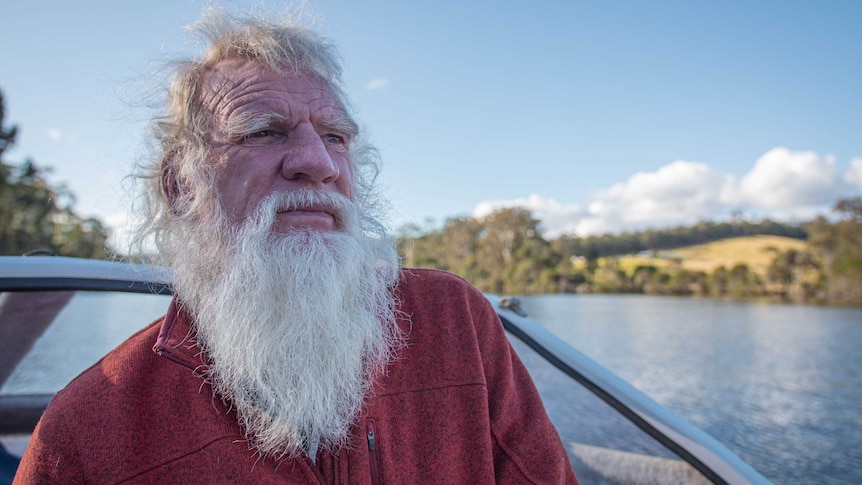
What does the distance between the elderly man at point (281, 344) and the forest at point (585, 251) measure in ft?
50.9

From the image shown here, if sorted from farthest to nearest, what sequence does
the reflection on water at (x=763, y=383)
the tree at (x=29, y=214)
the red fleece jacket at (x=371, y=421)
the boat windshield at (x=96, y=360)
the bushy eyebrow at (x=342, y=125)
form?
1. the tree at (x=29, y=214)
2. the reflection on water at (x=763, y=383)
3. the boat windshield at (x=96, y=360)
4. the bushy eyebrow at (x=342, y=125)
5. the red fleece jacket at (x=371, y=421)

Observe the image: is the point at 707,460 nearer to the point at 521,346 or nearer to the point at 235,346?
the point at 521,346

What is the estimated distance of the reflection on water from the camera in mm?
2588

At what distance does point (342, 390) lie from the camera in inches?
53.8

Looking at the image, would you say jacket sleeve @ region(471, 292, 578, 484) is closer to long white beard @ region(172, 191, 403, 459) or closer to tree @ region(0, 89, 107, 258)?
long white beard @ region(172, 191, 403, 459)

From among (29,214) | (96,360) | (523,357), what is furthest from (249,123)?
(29,214)

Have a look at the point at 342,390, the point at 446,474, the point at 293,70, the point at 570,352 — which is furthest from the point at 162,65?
the point at 570,352

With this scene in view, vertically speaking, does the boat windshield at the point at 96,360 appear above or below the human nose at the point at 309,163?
below

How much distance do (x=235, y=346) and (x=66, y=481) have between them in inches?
17.2

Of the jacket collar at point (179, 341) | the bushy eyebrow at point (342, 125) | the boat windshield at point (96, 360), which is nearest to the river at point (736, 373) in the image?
the boat windshield at point (96, 360)

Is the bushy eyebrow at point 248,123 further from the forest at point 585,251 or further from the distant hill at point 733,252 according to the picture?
the distant hill at point 733,252

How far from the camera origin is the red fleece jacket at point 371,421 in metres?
1.05

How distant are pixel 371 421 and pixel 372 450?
0.24 feet

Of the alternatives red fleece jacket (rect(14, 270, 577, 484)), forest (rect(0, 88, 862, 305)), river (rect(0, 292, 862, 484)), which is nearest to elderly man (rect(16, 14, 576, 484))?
red fleece jacket (rect(14, 270, 577, 484))
